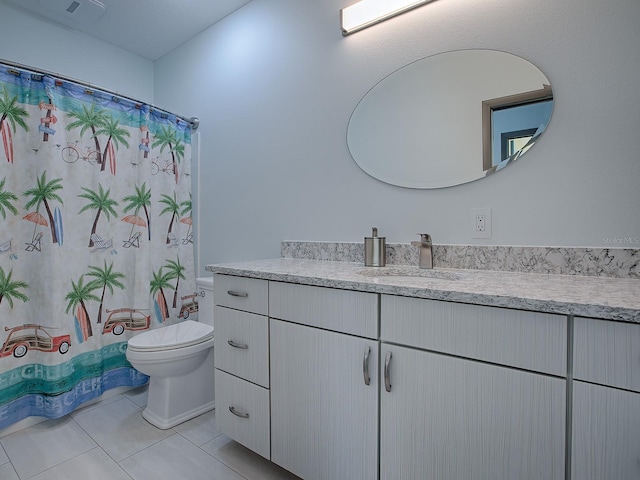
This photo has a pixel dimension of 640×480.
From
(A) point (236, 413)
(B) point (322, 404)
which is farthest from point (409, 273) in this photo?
(A) point (236, 413)

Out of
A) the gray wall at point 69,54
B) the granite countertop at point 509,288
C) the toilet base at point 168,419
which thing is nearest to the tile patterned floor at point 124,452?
the toilet base at point 168,419

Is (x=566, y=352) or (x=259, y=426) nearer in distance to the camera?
(x=566, y=352)

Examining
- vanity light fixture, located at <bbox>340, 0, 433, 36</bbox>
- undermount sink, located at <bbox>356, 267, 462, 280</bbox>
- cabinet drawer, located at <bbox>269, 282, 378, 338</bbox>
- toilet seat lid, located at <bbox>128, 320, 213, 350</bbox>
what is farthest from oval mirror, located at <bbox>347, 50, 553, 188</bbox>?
toilet seat lid, located at <bbox>128, 320, 213, 350</bbox>

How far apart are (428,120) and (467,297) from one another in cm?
93

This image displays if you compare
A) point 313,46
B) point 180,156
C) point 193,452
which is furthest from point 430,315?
point 180,156

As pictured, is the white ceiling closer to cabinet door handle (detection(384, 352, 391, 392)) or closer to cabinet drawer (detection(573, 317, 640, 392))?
cabinet door handle (detection(384, 352, 391, 392))

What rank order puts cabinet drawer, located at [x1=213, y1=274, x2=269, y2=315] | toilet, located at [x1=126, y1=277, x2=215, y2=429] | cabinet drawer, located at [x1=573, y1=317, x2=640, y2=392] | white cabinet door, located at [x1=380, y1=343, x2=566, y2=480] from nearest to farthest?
1. cabinet drawer, located at [x1=573, y1=317, x2=640, y2=392]
2. white cabinet door, located at [x1=380, y1=343, x2=566, y2=480]
3. cabinet drawer, located at [x1=213, y1=274, x2=269, y2=315]
4. toilet, located at [x1=126, y1=277, x2=215, y2=429]

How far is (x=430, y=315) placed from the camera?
0.98 meters

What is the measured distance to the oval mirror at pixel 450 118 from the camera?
131 cm

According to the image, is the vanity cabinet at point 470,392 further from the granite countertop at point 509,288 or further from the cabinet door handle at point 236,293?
the cabinet door handle at point 236,293

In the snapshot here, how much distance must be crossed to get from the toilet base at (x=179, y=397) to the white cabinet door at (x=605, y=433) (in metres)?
1.72

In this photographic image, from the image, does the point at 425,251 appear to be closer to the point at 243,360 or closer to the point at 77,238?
the point at 243,360

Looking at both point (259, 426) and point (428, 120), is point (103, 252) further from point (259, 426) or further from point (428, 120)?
point (428, 120)

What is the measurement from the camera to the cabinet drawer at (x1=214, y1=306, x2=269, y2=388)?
55.2 inches
